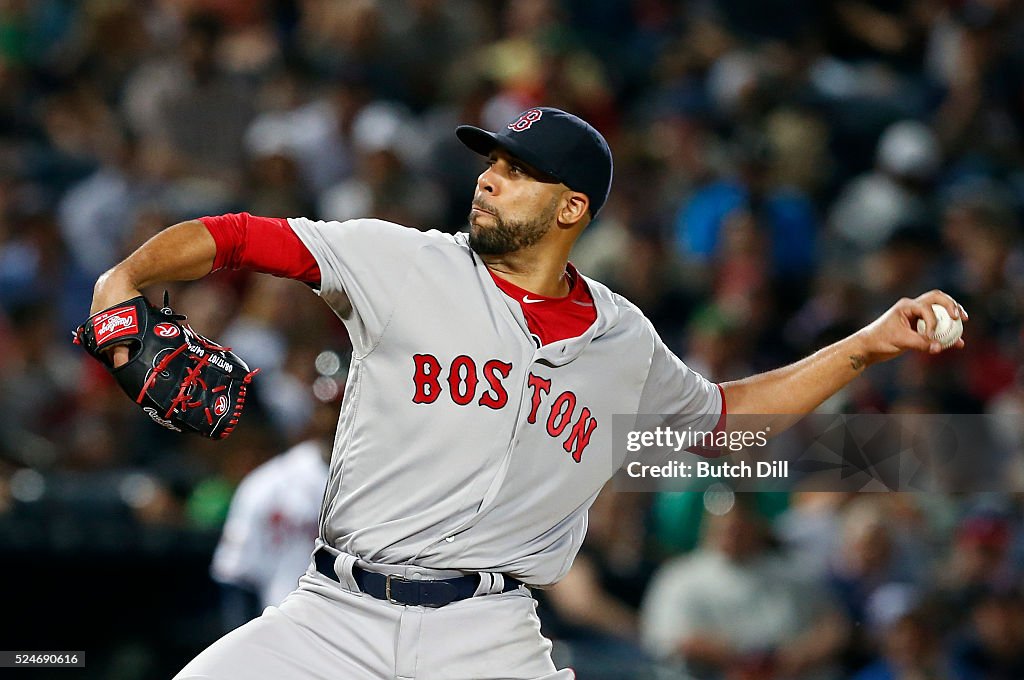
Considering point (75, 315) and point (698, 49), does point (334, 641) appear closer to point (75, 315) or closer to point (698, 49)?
point (75, 315)

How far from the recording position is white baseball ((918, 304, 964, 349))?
3.71m

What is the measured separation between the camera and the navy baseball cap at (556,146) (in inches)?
142

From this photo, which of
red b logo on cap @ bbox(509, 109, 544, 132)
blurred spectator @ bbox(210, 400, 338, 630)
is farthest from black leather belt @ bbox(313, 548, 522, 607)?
blurred spectator @ bbox(210, 400, 338, 630)

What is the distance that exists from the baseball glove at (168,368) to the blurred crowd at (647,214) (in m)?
2.37

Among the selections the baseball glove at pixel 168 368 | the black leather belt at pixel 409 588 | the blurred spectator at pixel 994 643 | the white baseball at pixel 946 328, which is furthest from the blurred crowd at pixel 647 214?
the white baseball at pixel 946 328

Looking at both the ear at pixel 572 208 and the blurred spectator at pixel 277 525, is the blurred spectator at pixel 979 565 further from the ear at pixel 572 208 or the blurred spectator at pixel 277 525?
the ear at pixel 572 208

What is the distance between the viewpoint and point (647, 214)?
8.23 meters

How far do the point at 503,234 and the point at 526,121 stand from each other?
29 centimetres

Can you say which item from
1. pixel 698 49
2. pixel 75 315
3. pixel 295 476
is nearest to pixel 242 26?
pixel 75 315

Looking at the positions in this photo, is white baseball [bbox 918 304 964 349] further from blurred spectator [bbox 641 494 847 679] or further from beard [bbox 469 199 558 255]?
blurred spectator [bbox 641 494 847 679]

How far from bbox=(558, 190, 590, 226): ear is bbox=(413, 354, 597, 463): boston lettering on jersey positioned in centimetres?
44

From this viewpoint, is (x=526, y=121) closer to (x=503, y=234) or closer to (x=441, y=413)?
(x=503, y=234)

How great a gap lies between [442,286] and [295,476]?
2.57 meters

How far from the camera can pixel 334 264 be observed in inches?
134
